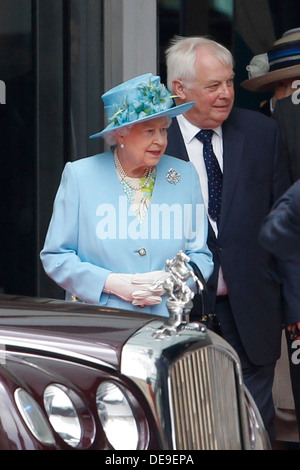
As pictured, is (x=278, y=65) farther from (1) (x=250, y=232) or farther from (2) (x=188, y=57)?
(1) (x=250, y=232)

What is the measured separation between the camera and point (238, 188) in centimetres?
391

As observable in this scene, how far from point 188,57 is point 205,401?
1725mm

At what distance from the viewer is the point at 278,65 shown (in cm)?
482

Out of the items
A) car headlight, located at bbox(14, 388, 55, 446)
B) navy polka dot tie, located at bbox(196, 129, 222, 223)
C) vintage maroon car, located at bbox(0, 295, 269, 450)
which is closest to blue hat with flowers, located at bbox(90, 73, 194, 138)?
navy polka dot tie, located at bbox(196, 129, 222, 223)

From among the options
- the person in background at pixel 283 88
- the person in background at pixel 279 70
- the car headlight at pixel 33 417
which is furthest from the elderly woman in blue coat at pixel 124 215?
the person in background at pixel 279 70

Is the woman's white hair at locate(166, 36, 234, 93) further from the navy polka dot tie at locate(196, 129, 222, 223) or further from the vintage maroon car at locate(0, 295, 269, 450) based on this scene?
the vintage maroon car at locate(0, 295, 269, 450)

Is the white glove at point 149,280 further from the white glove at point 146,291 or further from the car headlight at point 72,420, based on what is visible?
the car headlight at point 72,420

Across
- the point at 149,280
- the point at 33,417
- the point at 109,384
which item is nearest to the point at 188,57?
the point at 149,280

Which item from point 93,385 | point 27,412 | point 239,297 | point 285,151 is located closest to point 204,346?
point 93,385

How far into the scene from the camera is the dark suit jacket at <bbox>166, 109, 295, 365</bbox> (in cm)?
390

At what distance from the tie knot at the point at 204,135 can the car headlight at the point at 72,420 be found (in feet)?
5.60

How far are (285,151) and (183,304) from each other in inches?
58.0

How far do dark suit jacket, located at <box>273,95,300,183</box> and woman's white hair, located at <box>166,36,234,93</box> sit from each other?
0.37 meters

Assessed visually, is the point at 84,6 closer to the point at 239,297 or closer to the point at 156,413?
the point at 239,297
